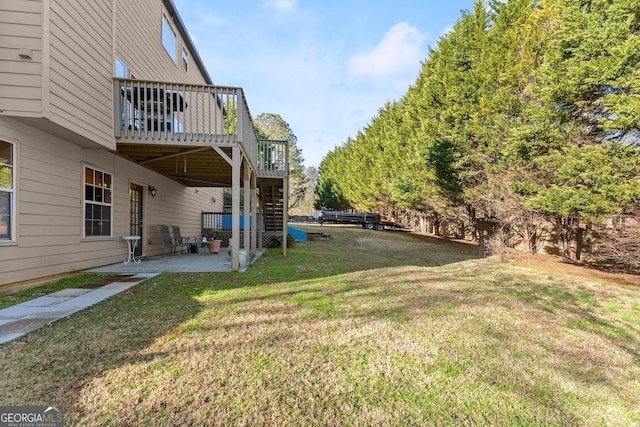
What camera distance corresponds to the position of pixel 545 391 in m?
2.30

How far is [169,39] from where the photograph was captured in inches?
396

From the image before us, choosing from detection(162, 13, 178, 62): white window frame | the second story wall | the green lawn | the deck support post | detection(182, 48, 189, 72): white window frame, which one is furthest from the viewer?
detection(182, 48, 189, 72): white window frame

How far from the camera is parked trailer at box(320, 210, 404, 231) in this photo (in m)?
22.8

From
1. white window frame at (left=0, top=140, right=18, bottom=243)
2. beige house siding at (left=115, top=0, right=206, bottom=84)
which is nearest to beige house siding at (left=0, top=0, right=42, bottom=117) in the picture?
white window frame at (left=0, top=140, right=18, bottom=243)

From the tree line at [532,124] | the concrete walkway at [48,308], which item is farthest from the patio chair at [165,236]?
the tree line at [532,124]

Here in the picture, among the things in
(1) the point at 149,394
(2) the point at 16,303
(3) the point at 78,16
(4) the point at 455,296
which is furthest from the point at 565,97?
(2) the point at 16,303

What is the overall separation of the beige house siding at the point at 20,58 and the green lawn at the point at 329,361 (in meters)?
3.26

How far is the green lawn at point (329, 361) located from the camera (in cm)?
196

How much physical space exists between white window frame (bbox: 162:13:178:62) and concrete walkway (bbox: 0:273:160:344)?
822cm

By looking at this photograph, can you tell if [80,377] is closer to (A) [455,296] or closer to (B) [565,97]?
(A) [455,296]

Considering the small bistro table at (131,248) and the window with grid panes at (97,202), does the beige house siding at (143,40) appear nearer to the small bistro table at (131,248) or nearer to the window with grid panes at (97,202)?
the window with grid panes at (97,202)

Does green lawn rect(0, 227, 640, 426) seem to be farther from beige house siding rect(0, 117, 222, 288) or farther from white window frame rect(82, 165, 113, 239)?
white window frame rect(82, 165, 113, 239)

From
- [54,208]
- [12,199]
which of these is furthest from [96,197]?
[12,199]

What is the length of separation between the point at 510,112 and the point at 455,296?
8.32m
